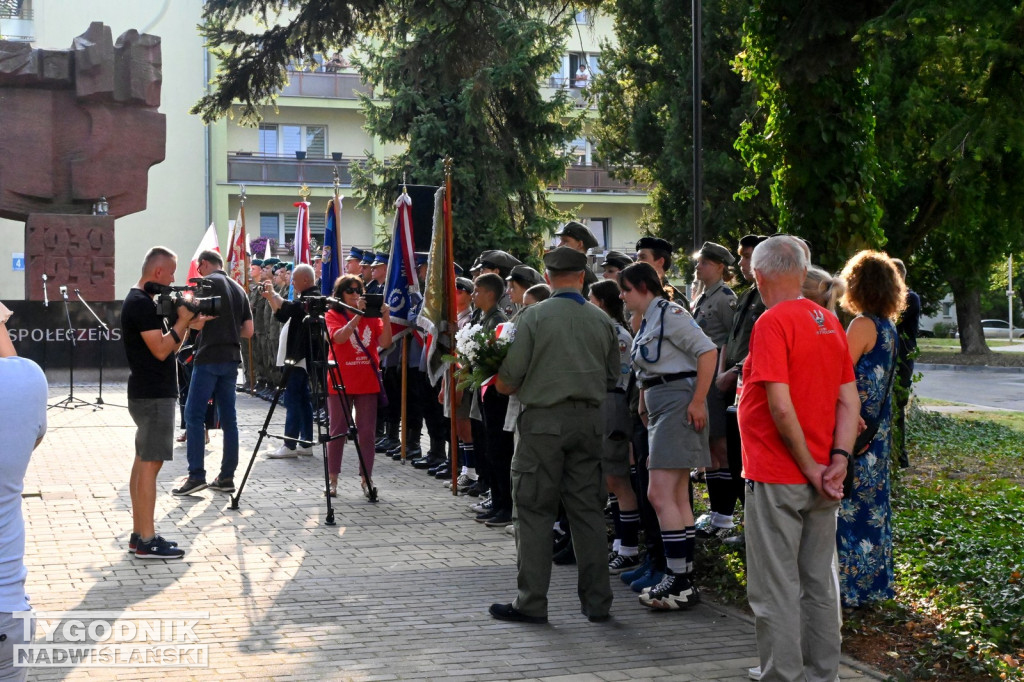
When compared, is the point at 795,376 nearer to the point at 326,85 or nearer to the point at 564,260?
the point at 564,260

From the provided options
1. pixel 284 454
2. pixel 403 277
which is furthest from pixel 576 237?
pixel 284 454

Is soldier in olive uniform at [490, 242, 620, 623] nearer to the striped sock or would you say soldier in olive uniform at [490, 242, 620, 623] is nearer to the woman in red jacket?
the striped sock

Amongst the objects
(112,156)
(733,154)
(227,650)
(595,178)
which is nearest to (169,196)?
(595,178)

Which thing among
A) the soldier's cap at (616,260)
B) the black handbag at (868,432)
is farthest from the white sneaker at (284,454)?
the black handbag at (868,432)

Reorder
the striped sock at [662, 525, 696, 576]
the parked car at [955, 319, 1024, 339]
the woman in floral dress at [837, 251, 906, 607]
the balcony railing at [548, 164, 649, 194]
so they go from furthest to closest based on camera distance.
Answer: the parked car at [955, 319, 1024, 339], the balcony railing at [548, 164, 649, 194], the striped sock at [662, 525, 696, 576], the woman in floral dress at [837, 251, 906, 607]

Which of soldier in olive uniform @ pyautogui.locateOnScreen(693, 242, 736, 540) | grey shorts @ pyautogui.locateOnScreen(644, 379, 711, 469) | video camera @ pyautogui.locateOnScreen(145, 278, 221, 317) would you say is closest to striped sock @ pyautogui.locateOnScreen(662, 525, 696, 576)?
grey shorts @ pyautogui.locateOnScreen(644, 379, 711, 469)

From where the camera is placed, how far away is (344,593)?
297 inches

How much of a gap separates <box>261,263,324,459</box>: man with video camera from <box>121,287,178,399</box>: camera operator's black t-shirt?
2.98 meters

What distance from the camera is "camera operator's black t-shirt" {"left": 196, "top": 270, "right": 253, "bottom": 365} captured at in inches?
440

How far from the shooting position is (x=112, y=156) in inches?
998

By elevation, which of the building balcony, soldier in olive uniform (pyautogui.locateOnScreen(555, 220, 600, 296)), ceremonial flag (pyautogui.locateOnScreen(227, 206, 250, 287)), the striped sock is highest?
the building balcony

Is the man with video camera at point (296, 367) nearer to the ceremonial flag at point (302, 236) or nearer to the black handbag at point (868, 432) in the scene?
the black handbag at point (868, 432)

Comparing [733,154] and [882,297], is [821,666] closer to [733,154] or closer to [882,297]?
[882,297]

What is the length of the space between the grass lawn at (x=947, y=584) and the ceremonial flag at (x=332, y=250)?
6614 mm
